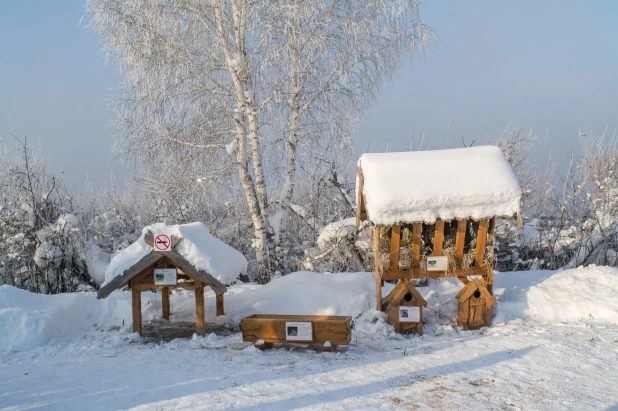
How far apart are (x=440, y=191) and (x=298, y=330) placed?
2.59m

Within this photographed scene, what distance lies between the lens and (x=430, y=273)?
23.9ft

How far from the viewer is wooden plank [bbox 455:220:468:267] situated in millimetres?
7168

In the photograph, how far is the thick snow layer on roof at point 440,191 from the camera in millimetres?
6832

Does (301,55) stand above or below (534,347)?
above

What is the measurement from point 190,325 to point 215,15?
21.1 feet

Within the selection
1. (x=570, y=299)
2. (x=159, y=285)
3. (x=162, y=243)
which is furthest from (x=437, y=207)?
(x=159, y=285)

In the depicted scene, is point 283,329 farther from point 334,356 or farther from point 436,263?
point 436,263

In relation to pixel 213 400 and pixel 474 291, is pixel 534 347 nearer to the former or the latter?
pixel 474 291

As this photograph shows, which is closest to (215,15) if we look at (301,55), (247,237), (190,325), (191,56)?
(191,56)

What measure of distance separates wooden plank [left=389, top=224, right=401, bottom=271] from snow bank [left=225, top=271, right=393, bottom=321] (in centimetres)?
84

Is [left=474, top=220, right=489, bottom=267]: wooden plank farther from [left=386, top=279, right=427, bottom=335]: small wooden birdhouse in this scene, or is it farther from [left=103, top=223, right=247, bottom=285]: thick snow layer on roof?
[left=103, top=223, right=247, bottom=285]: thick snow layer on roof

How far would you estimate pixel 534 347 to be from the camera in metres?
6.14

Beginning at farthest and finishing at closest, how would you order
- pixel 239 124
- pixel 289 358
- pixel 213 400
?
Answer: pixel 239 124
pixel 289 358
pixel 213 400

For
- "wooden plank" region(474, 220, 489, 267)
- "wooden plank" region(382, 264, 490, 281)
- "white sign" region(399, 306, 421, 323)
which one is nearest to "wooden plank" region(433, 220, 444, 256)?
"wooden plank" region(382, 264, 490, 281)
